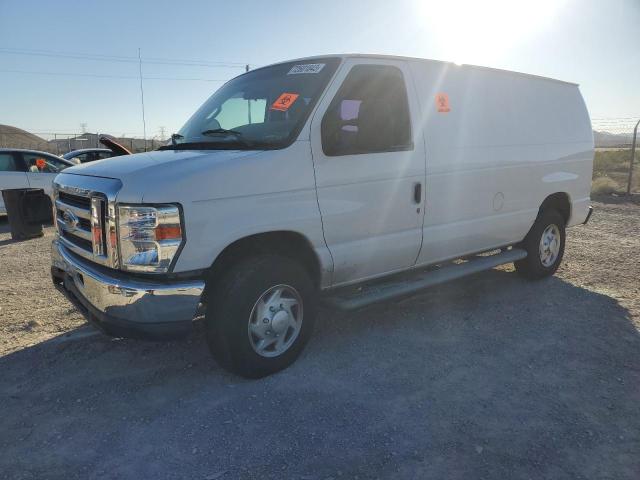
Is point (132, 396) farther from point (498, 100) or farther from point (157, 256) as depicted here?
point (498, 100)

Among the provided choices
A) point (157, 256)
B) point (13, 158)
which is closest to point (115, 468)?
Answer: point (157, 256)

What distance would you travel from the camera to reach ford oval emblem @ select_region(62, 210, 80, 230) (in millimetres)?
3537

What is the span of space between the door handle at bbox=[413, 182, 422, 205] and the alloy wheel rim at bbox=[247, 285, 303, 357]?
4.46ft

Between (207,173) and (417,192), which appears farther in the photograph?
(417,192)

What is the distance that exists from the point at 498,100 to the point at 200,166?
3.37 m

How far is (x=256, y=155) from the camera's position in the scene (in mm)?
3301

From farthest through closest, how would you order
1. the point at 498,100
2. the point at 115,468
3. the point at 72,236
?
1. the point at 498,100
2. the point at 72,236
3. the point at 115,468

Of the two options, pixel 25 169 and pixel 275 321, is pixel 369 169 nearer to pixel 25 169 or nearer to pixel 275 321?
pixel 275 321

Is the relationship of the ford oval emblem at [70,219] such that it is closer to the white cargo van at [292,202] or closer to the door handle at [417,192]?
the white cargo van at [292,202]

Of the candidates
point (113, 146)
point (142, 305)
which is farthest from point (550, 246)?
point (113, 146)

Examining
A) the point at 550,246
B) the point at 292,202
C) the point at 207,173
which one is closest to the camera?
the point at 207,173

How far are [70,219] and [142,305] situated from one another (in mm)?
1141

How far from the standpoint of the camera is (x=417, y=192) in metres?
4.20

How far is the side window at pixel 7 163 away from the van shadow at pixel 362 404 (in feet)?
27.5
